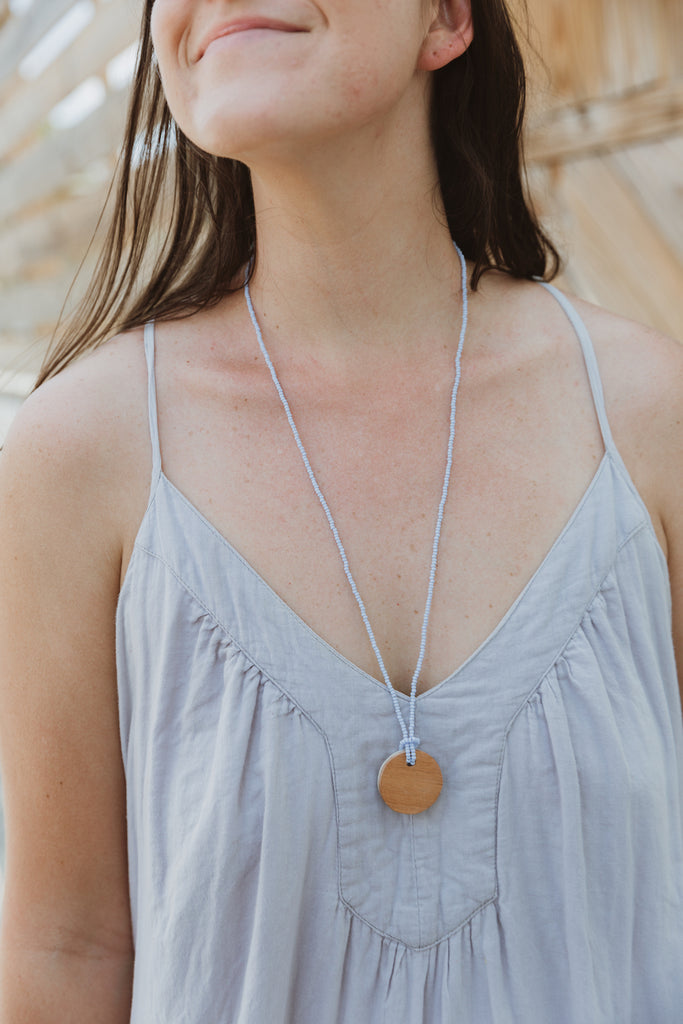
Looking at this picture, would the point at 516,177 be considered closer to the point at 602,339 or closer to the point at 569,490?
the point at 602,339

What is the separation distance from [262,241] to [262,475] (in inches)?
12.1

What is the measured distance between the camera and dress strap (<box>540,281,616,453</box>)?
1197 mm

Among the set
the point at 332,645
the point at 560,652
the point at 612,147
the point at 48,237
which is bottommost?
the point at 48,237

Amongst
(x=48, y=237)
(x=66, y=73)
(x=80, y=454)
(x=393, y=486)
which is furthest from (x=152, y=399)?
(x=48, y=237)

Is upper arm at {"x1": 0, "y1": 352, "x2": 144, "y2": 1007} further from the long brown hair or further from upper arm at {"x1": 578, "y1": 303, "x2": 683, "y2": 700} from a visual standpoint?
upper arm at {"x1": 578, "y1": 303, "x2": 683, "y2": 700}

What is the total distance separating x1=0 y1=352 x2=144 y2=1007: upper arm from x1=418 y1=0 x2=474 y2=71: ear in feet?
1.84

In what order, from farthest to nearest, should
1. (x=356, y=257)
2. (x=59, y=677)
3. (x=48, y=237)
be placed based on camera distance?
(x=48, y=237) < (x=356, y=257) < (x=59, y=677)

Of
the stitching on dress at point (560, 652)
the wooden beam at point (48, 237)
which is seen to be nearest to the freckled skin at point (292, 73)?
the stitching on dress at point (560, 652)

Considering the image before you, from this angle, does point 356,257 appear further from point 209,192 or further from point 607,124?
point 607,124

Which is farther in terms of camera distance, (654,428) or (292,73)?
(654,428)

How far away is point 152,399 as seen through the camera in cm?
115

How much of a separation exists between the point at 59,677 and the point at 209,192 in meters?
0.67

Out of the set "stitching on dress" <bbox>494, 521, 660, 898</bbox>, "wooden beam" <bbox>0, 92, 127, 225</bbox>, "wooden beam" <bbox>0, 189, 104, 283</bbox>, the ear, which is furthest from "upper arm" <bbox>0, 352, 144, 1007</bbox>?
"wooden beam" <bbox>0, 189, 104, 283</bbox>

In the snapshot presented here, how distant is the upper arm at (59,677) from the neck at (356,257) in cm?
28
